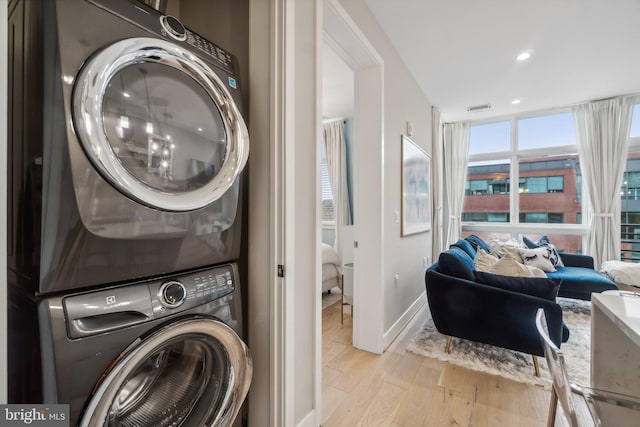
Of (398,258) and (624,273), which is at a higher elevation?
(398,258)

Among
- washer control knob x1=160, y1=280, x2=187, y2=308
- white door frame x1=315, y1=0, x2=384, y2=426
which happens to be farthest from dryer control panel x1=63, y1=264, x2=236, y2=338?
white door frame x1=315, y1=0, x2=384, y2=426

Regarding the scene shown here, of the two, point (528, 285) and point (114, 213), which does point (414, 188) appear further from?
point (114, 213)

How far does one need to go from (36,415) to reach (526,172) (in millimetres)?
5919

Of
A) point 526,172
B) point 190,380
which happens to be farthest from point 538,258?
point 190,380

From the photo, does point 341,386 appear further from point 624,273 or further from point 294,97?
point 624,273

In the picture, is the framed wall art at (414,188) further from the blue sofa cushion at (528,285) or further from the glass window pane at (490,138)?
the glass window pane at (490,138)

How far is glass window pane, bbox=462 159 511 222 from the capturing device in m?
4.83

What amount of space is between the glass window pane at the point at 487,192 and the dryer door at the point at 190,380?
5176 mm

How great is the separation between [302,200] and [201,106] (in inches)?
23.3

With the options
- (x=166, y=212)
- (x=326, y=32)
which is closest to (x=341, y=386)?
(x=166, y=212)

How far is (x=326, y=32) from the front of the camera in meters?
1.87

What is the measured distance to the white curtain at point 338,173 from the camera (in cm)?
459

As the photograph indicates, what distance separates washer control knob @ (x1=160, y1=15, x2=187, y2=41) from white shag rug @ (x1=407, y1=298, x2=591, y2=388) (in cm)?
257

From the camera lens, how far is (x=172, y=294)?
0.79 metres
